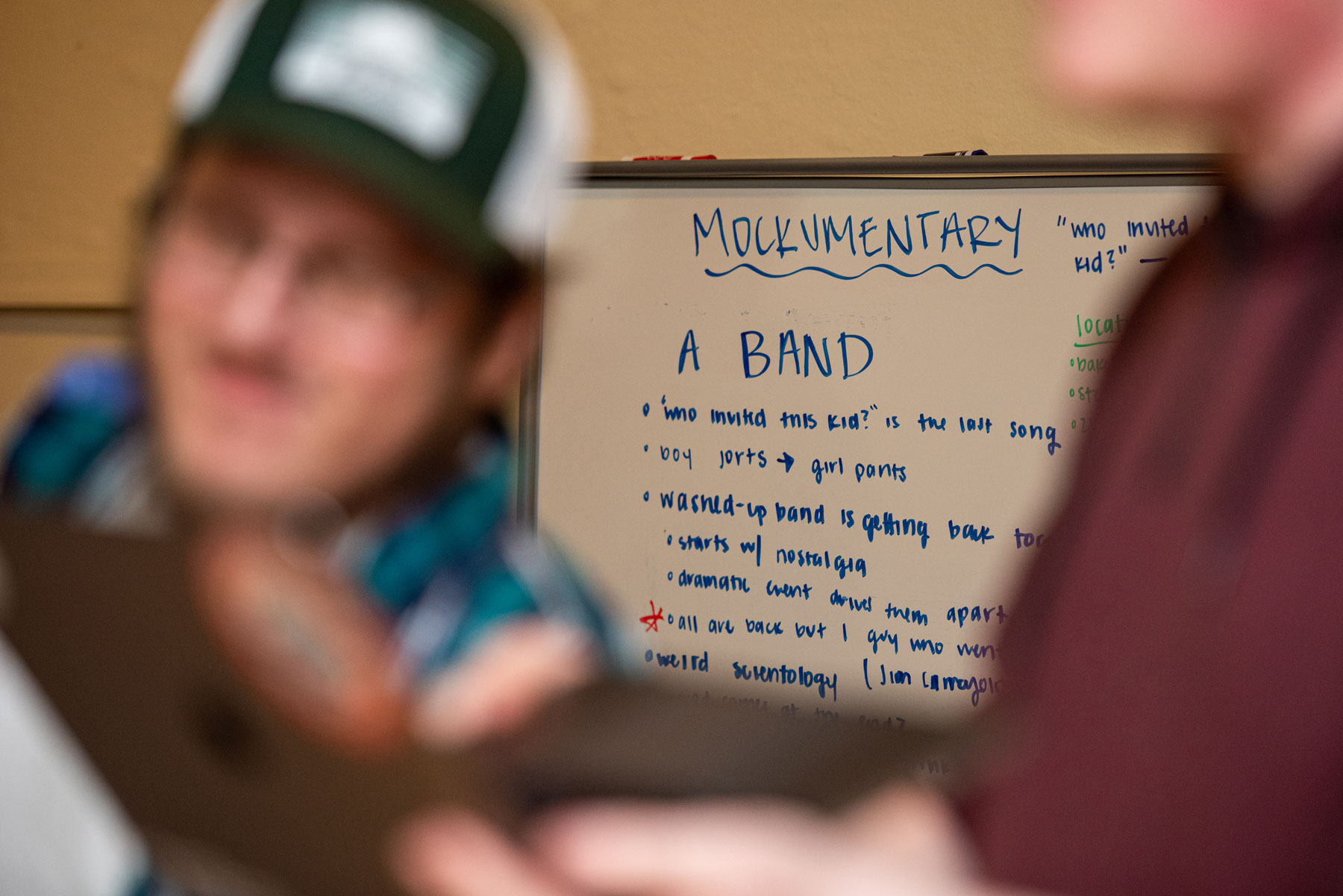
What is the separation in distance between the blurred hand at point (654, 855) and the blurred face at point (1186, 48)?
0.27 meters

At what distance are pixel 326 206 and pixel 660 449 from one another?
882mm

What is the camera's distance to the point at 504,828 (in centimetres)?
27

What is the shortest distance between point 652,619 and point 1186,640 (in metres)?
0.90

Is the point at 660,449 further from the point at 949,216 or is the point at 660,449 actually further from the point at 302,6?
the point at 302,6

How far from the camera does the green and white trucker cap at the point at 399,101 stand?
0.36m

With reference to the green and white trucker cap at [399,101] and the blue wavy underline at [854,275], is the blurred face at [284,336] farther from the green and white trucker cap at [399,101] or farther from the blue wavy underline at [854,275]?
the blue wavy underline at [854,275]

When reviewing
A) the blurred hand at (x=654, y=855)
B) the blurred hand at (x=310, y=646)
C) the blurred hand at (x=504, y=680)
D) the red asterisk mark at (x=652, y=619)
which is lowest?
the red asterisk mark at (x=652, y=619)

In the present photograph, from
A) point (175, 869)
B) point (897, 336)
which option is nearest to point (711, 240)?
point (897, 336)

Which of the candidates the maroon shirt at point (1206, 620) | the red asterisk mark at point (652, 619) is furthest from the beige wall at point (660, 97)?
the maroon shirt at point (1206, 620)

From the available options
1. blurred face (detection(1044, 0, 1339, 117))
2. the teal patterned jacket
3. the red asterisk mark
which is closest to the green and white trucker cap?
the teal patterned jacket

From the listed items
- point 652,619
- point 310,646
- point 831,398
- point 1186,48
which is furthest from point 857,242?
point 310,646

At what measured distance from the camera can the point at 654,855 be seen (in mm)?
261

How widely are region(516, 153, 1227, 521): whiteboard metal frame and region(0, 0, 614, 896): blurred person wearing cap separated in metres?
0.84

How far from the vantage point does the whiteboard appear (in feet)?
3.73
